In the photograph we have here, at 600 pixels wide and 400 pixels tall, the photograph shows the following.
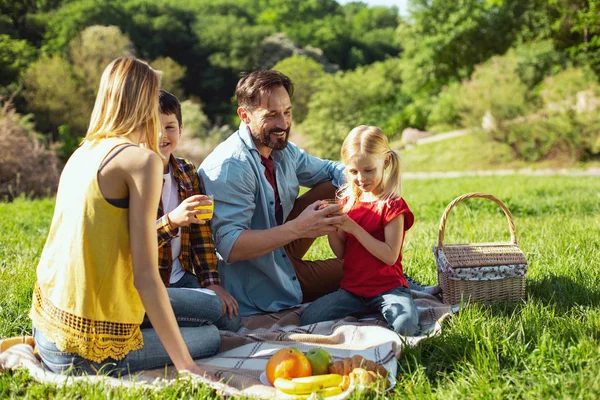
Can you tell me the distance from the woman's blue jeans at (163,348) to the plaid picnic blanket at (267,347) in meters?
0.05

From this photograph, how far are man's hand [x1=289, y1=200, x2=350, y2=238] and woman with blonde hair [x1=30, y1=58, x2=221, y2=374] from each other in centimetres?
110

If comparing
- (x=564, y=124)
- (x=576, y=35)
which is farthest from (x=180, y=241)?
(x=576, y=35)

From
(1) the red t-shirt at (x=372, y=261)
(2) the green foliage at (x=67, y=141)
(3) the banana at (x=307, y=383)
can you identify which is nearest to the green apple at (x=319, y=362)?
(3) the banana at (x=307, y=383)

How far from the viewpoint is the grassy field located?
2670 millimetres

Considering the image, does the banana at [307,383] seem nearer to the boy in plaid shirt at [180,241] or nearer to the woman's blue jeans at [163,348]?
the woman's blue jeans at [163,348]

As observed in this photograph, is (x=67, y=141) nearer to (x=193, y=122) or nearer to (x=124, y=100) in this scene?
(x=193, y=122)

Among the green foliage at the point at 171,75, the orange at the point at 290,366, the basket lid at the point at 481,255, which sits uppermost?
the green foliage at the point at 171,75

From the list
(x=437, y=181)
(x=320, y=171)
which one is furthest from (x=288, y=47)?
(x=320, y=171)

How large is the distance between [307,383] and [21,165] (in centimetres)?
1149

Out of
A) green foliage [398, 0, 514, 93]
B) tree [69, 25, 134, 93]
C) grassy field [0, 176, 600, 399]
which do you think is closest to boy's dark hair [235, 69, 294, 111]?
grassy field [0, 176, 600, 399]

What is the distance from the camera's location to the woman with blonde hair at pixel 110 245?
264 centimetres

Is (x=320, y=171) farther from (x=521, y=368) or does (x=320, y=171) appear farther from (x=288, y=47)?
(x=288, y=47)

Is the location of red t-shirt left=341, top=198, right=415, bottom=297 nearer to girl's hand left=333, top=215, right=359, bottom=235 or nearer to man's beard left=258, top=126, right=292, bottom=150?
girl's hand left=333, top=215, right=359, bottom=235

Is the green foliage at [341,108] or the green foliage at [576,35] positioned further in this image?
the green foliage at [341,108]
